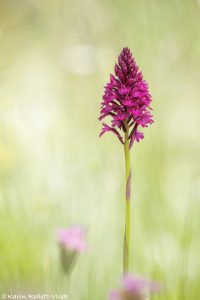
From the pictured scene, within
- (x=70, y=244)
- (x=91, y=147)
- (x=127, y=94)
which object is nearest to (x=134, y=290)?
(x=70, y=244)

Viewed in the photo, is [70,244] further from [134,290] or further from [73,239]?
[134,290]

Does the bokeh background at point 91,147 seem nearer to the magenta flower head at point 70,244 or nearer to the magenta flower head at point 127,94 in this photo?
the magenta flower head at point 70,244

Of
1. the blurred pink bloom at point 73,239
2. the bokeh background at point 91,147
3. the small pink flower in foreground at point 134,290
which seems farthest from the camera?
the bokeh background at point 91,147

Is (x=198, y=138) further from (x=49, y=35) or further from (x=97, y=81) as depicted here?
(x=49, y=35)

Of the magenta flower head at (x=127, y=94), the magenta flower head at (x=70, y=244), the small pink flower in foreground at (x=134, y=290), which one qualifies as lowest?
the small pink flower in foreground at (x=134, y=290)

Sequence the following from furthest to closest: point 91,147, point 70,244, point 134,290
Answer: point 91,147 < point 70,244 < point 134,290

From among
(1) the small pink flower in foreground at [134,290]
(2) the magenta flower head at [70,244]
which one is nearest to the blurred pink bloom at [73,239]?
(2) the magenta flower head at [70,244]

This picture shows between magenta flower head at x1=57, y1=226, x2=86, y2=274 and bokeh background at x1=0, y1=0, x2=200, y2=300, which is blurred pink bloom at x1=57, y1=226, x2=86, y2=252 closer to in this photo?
magenta flower head at x1=57, y1=226, x2=86, y2=274
